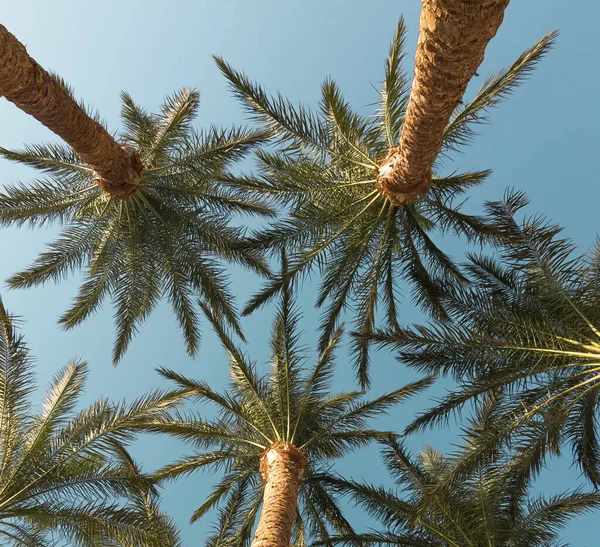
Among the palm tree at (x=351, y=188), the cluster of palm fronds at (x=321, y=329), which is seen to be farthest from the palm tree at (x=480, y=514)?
the palm tree at (x=351, y=188)

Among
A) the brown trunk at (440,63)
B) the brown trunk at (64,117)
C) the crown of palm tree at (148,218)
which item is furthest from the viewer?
the crown of palm tree at (148,218)

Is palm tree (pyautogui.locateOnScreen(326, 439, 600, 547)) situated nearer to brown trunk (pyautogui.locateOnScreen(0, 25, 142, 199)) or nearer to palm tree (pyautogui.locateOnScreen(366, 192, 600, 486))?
palm tree (pyautogui.locateOnScreen(366, 192, 600, 486))

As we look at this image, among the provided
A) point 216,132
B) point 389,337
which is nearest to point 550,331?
point 389,337

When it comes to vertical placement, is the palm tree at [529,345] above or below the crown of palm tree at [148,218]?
below

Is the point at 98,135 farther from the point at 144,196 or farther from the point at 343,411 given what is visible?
the point at 343,411

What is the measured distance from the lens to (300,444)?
10203 mm

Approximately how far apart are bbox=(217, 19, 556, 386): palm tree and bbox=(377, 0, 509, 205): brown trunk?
5.58ft

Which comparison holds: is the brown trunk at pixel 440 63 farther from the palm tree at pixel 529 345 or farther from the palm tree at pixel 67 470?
Result: the palm tree at pixel 67 470

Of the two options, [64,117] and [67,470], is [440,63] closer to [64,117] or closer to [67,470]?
[64,117]

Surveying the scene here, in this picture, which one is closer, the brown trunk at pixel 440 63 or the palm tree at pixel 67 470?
the brown trunk at pixel 440 63

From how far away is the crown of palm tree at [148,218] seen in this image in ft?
33.1

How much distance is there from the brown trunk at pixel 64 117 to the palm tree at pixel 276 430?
305 cm

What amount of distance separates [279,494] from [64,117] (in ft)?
20.3

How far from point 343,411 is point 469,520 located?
9.07 feet
